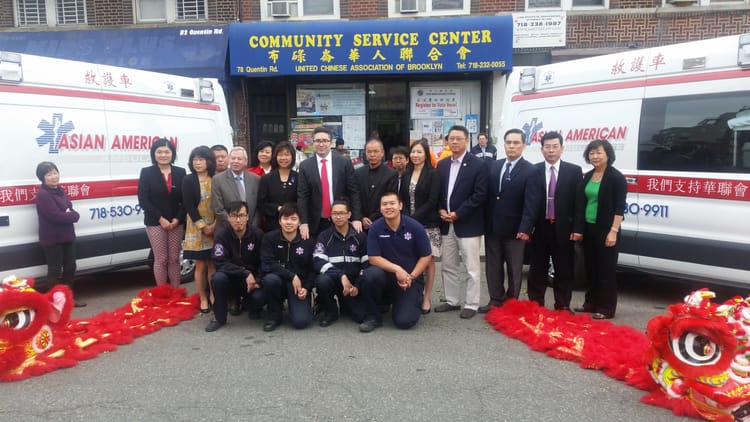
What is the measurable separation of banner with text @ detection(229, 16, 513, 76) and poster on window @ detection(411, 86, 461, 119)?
841mm

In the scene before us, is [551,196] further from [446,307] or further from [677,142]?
[446,307]

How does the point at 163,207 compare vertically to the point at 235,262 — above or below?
above

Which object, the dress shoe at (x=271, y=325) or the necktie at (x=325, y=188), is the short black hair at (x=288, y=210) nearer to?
the necktie at (x=325, y=188)

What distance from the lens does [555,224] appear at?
5305 mm

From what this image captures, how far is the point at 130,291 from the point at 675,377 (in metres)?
5.81

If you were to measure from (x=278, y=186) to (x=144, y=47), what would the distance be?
25.6ft

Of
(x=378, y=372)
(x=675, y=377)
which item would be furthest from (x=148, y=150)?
(x=675, y=377)

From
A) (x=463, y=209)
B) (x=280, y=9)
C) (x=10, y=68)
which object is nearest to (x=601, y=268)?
(x=463, y=209)

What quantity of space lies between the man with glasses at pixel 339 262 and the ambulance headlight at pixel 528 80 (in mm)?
3006

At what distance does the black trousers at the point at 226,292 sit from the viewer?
202 inches

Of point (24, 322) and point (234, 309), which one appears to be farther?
point (234, 309)

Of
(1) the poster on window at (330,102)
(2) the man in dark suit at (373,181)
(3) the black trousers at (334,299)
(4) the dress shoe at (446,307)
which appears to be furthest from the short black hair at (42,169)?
(1) the poster on window at (330,102)

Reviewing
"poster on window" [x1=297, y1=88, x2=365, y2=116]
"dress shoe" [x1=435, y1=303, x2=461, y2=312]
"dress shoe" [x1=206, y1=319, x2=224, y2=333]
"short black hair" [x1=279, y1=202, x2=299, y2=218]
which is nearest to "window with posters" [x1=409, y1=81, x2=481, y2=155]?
"poster on window" [x1=297, y1=88, x2=365, y2=116]

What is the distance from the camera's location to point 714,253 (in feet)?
17.1
